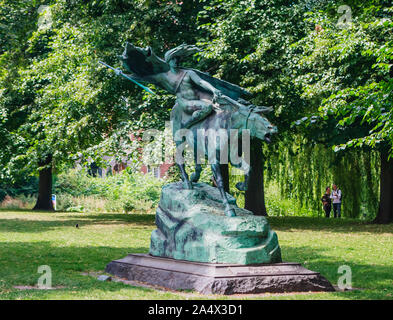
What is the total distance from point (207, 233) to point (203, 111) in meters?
2.51

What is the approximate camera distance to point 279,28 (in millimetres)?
22031

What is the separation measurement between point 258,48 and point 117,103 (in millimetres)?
6936

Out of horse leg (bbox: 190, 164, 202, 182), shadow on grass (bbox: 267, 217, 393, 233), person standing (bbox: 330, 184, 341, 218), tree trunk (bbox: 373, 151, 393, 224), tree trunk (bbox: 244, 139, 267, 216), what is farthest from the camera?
person standing (bbox: 330, 184, 341, 218)

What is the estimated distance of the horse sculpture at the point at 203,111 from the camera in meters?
11.4

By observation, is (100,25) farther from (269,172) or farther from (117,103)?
(269,172)

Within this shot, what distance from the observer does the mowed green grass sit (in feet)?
32.3

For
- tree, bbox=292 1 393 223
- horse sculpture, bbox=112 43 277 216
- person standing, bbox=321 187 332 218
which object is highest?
tree, bbox=292 1 393 223

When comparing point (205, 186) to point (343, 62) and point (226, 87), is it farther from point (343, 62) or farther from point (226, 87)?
point (343, 62)

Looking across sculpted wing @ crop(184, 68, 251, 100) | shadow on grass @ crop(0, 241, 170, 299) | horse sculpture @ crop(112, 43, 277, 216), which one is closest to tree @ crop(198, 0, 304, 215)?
shadow on grass @ crop(0, 241, 170, 299)

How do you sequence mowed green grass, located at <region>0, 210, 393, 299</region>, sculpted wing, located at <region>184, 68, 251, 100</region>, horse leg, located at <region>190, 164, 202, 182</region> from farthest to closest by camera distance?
1. sculpted wing, located at <region>184, 68, 251, 100</region>
2. horse leg, located at <region>190, 164, 202, 182</region>
3. mowed green grass, located at <region>0, 210, 393, 299</region>

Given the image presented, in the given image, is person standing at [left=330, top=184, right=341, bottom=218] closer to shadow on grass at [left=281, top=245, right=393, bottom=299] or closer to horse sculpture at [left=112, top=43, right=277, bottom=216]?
shadow on grass at [left=281, top=245, right=393, bottom=299]

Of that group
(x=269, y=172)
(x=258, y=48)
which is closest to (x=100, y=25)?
(x=258, y=48)

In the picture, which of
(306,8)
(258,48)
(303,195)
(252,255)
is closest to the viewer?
(252,255)

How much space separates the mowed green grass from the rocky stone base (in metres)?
0.25
